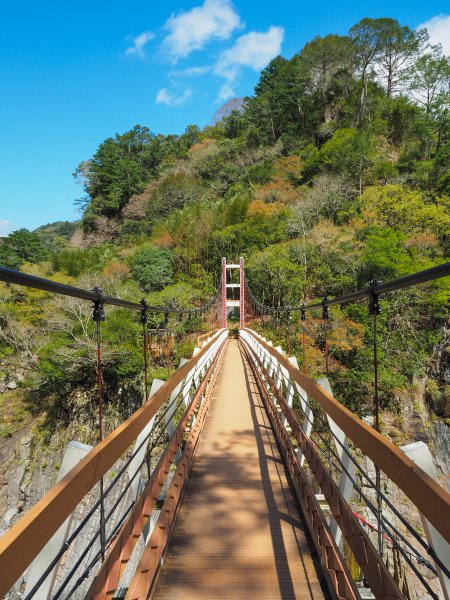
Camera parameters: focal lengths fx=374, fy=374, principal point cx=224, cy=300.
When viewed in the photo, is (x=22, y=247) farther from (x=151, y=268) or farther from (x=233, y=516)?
(x=233, y=516)

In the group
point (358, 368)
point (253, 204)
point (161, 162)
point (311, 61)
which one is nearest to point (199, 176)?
point (161, 162)

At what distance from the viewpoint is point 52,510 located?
0.67 meters

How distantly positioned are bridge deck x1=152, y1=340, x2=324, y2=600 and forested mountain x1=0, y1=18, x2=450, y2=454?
937 cm

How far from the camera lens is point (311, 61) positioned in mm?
28422

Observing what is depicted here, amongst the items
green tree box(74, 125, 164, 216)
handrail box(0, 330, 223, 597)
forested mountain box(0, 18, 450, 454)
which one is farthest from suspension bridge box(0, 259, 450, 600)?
green tree box(74, 125, 164, 216)

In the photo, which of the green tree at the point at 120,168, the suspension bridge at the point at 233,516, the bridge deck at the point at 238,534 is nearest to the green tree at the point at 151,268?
the green tree at the point at 120,168

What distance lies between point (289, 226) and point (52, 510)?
63.2 ft

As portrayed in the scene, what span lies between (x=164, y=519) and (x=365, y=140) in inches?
884

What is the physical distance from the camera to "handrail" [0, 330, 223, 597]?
546 millimetres

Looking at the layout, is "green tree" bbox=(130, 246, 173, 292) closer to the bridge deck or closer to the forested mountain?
the forested mountain

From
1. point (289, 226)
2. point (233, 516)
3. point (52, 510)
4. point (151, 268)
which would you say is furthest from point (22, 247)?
point (52, 510)

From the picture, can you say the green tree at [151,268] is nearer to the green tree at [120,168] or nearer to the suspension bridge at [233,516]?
the green tree at [120,168]

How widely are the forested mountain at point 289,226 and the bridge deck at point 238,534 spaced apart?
9.37 m

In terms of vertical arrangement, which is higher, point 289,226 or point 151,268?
point 289,226
